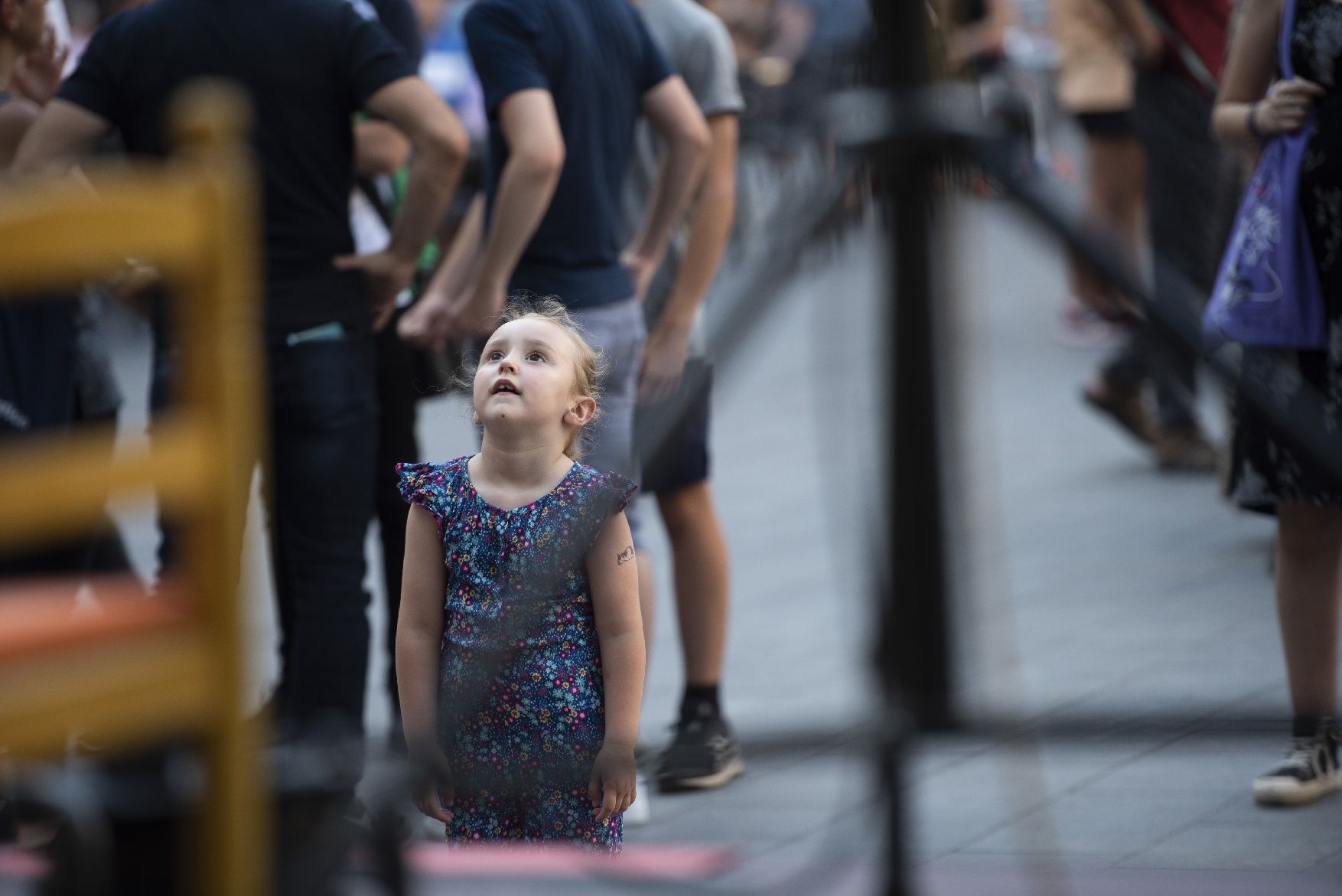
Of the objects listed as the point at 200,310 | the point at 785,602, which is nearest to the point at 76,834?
the point at 200,310

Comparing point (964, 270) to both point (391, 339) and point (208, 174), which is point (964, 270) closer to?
point (208, 174)

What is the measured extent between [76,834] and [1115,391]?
4.70 meters

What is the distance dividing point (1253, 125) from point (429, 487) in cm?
183

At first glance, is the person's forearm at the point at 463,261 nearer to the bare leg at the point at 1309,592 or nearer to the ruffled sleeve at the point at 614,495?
the ruffled sleeve at the point at 614,495

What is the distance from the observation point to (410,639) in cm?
257

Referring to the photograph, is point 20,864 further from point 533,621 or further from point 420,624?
point 533,621

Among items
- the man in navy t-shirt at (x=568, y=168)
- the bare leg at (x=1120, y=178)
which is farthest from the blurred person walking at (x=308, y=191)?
the bare leg at (x=1120, y=178)

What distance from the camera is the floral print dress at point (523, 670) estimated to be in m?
2.54

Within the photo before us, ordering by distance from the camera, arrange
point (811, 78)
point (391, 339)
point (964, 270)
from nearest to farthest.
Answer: point (964, 270)
point (391, 339)
point (811, 78)

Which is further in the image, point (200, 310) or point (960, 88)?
point (200, 310)

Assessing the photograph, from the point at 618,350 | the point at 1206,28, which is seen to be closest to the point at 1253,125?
the point at 1206,28

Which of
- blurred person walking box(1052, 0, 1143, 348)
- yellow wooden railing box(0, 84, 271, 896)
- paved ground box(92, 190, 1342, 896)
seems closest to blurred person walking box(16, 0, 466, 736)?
paved ground box(92, 190, 1342, 896)

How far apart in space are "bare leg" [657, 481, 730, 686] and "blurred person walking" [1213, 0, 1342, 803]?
3.56 feet

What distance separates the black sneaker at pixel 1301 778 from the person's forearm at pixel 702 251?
143 centimetres
